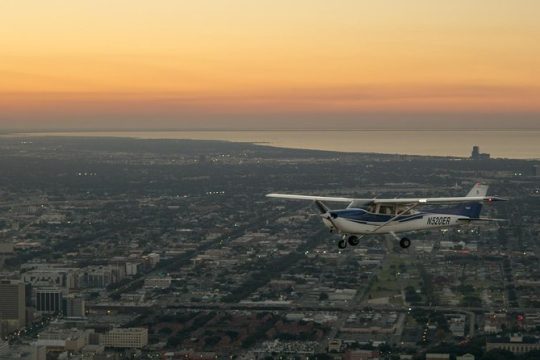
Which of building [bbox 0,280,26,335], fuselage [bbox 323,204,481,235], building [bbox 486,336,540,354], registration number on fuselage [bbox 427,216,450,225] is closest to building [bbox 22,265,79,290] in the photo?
building [bbox 0,280,26,335]

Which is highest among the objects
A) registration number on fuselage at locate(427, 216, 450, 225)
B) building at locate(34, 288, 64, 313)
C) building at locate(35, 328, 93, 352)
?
registration number on fuselage at locate(427, 216, 450, 225)

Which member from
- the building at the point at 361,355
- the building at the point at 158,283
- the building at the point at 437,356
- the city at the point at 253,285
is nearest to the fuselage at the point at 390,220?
the building at the point at 437,356

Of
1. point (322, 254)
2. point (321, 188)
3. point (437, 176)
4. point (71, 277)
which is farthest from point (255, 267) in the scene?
point (437, 176)

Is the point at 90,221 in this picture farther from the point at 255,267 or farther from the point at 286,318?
the point at 286,318

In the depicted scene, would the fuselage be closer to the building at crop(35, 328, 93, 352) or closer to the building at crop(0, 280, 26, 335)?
the building at crop(35, 328, 93, 352)

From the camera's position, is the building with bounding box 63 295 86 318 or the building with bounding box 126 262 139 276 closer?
the building with bounding box 63 295 86 318

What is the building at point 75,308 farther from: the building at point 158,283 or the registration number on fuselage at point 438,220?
the registration number on fuselage at point 438,220

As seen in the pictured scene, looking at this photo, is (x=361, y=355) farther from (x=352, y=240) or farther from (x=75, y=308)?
(x=352, y=240)
